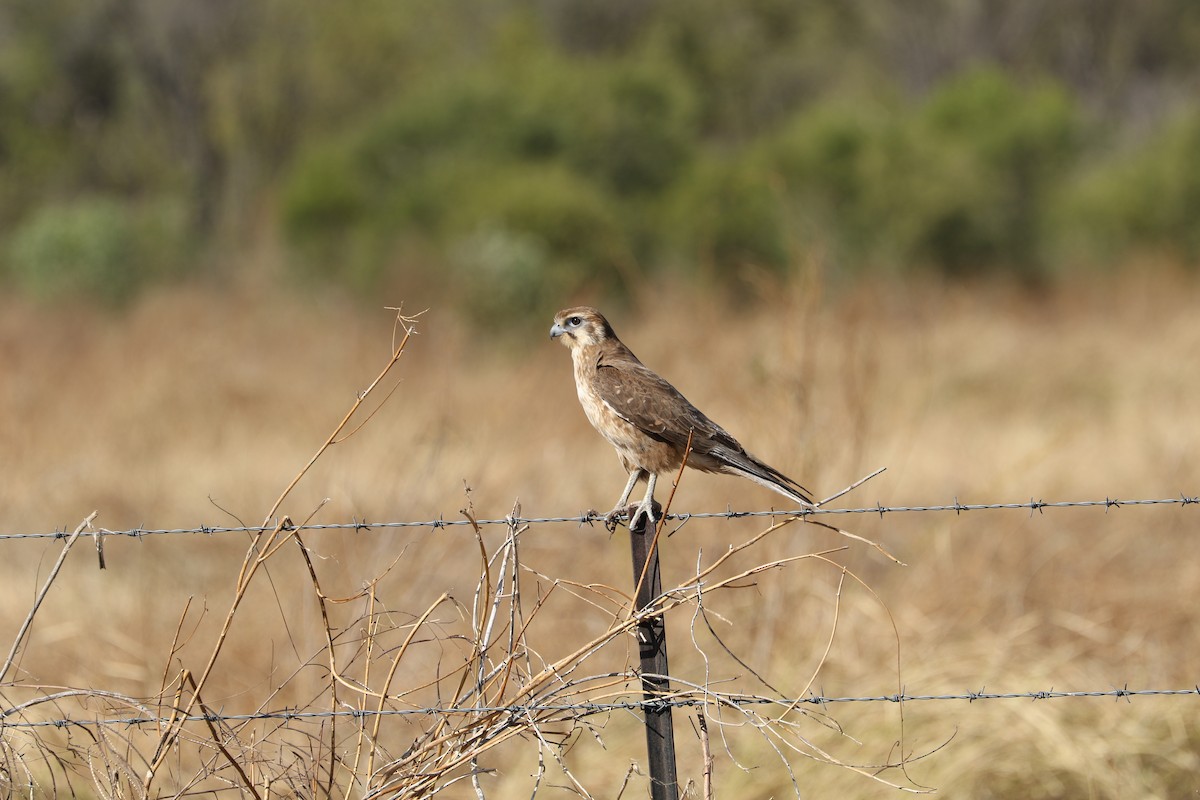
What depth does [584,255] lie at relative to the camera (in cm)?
1669

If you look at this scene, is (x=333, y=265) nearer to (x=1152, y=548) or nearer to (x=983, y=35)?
(x=1152, y=548)

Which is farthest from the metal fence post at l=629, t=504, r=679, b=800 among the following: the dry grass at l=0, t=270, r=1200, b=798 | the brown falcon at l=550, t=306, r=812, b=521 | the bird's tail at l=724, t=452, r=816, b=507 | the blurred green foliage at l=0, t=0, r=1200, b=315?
the blurred green foliage at l=0, t=0, r=1200, b=315

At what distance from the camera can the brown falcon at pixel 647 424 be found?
4.57 m

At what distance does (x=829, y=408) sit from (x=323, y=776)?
4.33 metres

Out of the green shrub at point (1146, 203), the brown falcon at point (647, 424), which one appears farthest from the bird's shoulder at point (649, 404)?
the green shrub at point (1146, 203)

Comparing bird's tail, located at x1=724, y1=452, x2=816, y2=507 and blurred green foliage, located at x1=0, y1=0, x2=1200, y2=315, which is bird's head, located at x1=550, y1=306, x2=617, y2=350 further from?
blurred green foliage, located at x1=0, y1=0, x2=1200, y2=315

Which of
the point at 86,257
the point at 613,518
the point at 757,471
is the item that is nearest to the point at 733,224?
the point at 86,257

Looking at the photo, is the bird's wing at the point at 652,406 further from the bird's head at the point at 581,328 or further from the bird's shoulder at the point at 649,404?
the bird's head at the point at 581,328

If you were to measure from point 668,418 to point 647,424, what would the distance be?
0.08 m

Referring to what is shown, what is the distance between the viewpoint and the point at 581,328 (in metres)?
5.20

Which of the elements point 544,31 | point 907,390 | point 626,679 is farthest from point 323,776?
point 544,31

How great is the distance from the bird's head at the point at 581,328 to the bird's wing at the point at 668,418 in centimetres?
27

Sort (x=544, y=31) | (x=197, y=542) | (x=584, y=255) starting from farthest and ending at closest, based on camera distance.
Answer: (x=544, y=31)
(x=584, y=255)
(x=197, y=542)

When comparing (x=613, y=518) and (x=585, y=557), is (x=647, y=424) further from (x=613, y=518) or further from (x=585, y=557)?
(x=585, y=557)
